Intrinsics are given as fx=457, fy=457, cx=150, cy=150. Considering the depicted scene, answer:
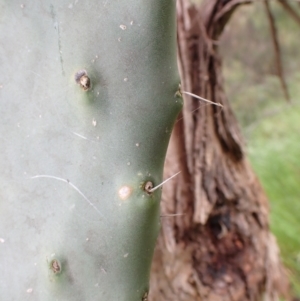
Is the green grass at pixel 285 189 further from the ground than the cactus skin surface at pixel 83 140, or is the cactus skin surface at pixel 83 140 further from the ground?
the cactus skin surface at pixel 83 140

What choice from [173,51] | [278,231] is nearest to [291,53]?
[278,231]

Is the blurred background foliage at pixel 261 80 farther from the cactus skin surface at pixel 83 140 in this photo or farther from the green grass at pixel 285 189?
the cactus skin surface at pixel 83 140

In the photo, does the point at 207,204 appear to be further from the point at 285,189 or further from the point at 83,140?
the point at 285,189

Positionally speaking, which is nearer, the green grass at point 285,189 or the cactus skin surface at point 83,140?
the cactus skin surface at point 83,140

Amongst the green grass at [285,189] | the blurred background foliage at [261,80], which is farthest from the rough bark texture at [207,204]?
the blurred background foliage at [261,80]

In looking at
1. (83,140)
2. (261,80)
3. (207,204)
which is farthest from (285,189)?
(261,80)

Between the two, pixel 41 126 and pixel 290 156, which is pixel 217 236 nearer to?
Answer: pixel 41 126

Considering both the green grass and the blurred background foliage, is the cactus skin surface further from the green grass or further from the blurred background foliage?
the blurred background foliage

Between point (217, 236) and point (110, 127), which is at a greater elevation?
point (110, 127)
